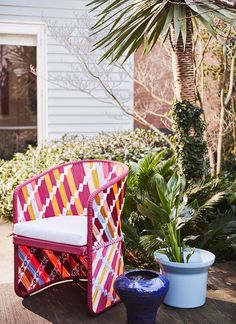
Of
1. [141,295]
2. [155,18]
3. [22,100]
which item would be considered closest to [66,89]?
[22,100]

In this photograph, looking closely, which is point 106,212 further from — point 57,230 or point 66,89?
point 66,89

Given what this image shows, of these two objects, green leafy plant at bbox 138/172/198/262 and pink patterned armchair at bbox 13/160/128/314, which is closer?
pink patterned armchair at bbox 13/160/128/314

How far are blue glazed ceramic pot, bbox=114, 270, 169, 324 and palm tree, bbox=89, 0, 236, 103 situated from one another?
1.76m

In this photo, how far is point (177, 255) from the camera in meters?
3.33

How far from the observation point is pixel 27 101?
22.6 feet

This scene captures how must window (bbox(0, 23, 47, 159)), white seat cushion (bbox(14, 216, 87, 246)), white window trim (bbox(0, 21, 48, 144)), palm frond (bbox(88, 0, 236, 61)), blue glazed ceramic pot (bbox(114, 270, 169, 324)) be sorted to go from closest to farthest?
blue glazed ceramic pot (bbox(114, 270, 169, 324)) < white seat cushion (bbox(14, 216, 87, 246)) < palm frond (bbox(88, 0, 236, 61)) < white window trim (bbox(0, 21, 48, 144)) < window (bbox(0, 23, 47, 159))

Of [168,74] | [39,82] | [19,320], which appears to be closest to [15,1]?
[39,82]

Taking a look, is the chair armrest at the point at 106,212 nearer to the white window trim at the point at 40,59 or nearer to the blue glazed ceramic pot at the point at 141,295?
the blue glazed ceramic pot at the point at 141,295

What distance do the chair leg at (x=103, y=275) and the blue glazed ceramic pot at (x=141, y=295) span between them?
20 centimetres

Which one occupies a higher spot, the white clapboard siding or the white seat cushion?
the white clapboard siding

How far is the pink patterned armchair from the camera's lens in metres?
3.07

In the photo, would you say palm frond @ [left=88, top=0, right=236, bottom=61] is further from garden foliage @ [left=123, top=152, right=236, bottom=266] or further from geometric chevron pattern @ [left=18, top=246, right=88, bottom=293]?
geometric chevron pattern @ [left=18, top=246, right=88, bottom=293]

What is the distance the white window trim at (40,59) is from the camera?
255 inches

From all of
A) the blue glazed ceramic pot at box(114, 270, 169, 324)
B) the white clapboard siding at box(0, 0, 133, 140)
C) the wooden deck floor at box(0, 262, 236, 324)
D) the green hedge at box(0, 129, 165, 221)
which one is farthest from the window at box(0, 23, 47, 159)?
the blue glazed ceramic pot at box(114, 270, 169, 324)
